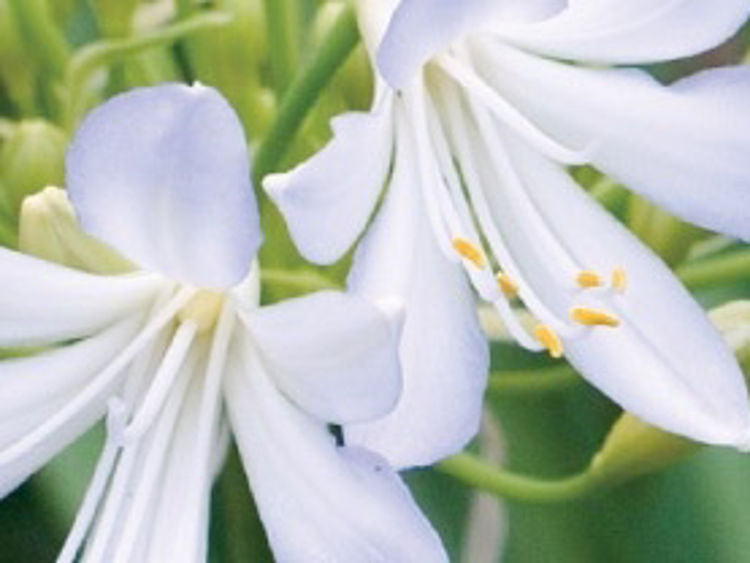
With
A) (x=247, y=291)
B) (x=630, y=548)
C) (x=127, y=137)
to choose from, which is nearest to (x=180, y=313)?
(x=247, y=291)

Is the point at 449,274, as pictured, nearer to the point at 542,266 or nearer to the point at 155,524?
the point at 542,266

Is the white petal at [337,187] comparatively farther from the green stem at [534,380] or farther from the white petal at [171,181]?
the green stem at [534,380]

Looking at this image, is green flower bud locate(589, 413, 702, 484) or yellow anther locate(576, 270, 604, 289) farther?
green flower bud locate(589, 413, 702, 484)

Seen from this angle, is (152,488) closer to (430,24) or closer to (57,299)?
(57,299)

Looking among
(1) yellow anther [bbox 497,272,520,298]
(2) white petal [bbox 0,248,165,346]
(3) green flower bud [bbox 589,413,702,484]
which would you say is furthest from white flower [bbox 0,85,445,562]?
(3) green flower bud [bbox 589,413,702,484]

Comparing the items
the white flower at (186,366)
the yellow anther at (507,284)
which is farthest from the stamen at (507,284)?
the white flower at (186,366)

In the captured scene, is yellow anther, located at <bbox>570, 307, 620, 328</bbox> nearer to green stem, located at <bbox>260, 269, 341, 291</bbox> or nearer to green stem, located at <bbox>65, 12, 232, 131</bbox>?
green stem, located at <bbox>260, 269, 341, 291</bbox>
